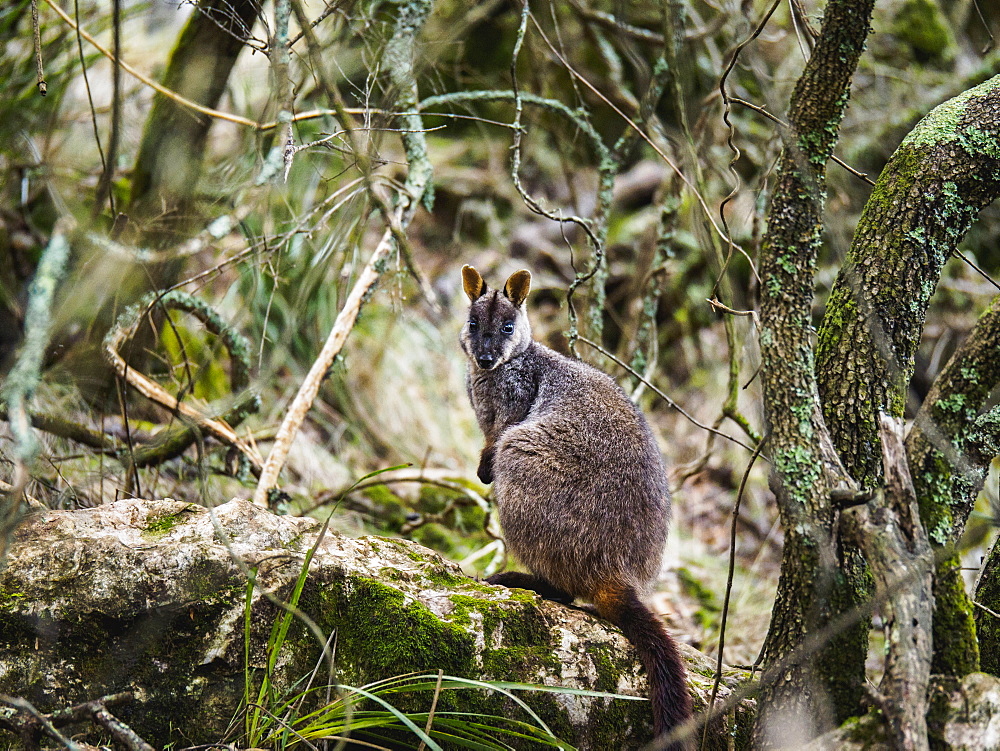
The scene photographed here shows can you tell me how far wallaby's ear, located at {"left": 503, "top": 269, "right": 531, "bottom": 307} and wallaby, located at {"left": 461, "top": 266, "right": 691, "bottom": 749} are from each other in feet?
2.36

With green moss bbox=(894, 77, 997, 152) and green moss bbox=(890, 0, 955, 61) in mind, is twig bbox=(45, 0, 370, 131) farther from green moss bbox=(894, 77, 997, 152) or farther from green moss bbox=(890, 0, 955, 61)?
green moss bbox=(890, 0, 955, 61)

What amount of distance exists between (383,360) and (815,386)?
464 cm

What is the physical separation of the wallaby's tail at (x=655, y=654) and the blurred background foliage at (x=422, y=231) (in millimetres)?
1058

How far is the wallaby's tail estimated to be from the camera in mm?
2838

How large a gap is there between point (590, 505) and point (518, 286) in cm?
163

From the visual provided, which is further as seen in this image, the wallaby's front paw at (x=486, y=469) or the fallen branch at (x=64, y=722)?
the wallaby's front paw at (x=486, y=469)

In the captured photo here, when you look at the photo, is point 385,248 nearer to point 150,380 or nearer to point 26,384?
point 150,380

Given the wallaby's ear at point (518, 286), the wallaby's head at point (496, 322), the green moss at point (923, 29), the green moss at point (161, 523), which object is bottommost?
the green moss at point (161, 523)

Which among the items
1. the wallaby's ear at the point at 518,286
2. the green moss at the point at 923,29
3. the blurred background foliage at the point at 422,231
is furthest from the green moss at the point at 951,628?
the green moss at the point at 923,29

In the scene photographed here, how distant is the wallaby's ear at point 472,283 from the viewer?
15.6 ft

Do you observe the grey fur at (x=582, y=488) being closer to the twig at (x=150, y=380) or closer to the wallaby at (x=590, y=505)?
the wallaby at (x=590, y=505)

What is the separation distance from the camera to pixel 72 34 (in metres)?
5.68

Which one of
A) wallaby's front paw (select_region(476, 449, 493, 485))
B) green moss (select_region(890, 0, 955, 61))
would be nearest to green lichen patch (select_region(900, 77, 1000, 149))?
wallaby's front paw (select_region(476, 449, 493, 485))

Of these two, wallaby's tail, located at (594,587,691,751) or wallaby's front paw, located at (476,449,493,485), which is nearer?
wallaby's tail, located at (594,587,691,751)
